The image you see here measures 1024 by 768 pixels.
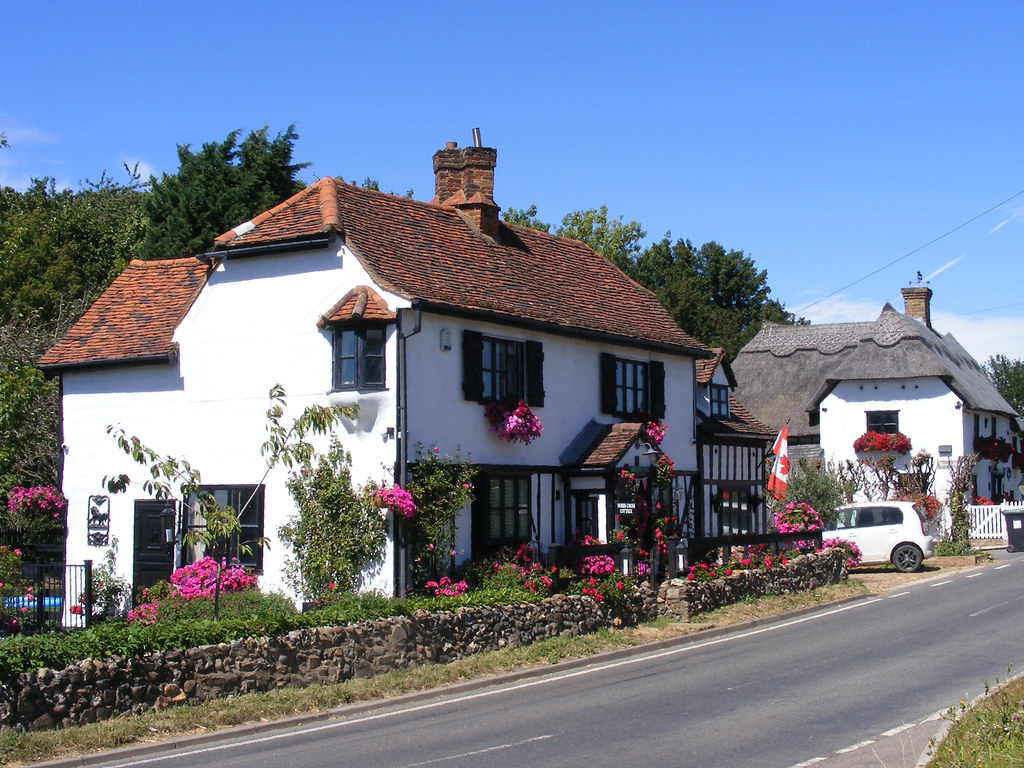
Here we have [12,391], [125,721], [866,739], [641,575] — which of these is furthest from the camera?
[641,575]

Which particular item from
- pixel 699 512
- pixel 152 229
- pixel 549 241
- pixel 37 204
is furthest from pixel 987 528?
pixel 37 204

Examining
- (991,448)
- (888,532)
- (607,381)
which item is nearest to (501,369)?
(607,381)

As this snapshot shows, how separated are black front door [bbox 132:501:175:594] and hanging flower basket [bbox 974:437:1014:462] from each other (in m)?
32.7

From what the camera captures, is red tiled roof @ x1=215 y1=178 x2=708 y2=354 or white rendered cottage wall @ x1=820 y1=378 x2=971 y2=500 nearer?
red tiled roof @ x1=215 y1=178 x2=708 y2=354

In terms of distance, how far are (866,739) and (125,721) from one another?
298 inches

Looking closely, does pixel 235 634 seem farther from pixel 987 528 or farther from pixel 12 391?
pixel 987 528

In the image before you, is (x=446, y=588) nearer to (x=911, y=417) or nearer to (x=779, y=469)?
(x=779, y=469)

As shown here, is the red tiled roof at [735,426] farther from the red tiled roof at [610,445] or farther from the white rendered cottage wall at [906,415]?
the white rendered cottage wall at [906,415]

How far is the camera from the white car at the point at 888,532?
28.4m

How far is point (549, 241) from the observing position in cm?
2677

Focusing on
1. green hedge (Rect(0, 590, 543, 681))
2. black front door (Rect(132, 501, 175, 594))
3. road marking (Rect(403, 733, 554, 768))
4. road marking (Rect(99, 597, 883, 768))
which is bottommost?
road marking (Rect(99, 597, 883, 768))

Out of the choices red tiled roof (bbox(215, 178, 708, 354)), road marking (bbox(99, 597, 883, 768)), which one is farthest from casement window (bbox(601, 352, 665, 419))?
road marking (bbox(99, 597, 883, 768))

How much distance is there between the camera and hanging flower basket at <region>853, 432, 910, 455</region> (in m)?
42.0

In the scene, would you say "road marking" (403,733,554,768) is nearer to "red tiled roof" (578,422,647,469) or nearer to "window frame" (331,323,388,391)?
"window frame" (331,323,388,391)
